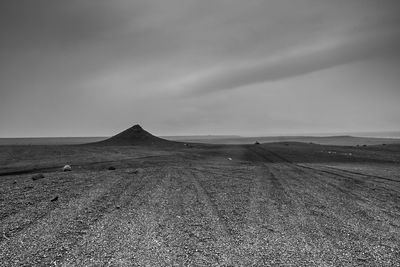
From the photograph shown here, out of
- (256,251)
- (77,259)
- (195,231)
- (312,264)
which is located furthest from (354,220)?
(77,259)

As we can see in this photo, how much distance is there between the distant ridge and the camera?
177ft

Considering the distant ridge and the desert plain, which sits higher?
the distant ridge

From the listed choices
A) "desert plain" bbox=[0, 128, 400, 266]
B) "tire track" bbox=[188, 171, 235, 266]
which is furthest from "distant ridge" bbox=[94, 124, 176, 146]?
"tire track" bbox=[188, 171, 235, 266]

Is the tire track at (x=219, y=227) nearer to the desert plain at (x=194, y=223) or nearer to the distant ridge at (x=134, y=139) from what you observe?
the desert plain at (x=194, y=223)

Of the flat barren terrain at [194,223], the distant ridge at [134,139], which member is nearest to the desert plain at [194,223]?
the flat barren terrain at [194,223]

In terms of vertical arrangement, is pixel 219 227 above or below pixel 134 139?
below

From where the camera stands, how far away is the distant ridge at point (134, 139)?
54.0 meters

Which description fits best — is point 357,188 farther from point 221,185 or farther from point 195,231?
point 195,231

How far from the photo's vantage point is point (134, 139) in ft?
188

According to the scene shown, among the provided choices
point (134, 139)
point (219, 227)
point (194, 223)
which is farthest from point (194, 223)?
point (134, 139)

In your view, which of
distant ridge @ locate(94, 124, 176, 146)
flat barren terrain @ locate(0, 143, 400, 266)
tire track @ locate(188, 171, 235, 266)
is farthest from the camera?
distant ridge @ locate(94, 124, 176, 146)

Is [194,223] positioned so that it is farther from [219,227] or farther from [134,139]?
[134,139]

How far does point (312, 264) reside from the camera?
582cm

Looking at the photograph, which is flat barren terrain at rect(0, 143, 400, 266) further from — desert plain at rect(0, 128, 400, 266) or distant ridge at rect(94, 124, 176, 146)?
distant ridge at rect(94, 124, 176, 146)
